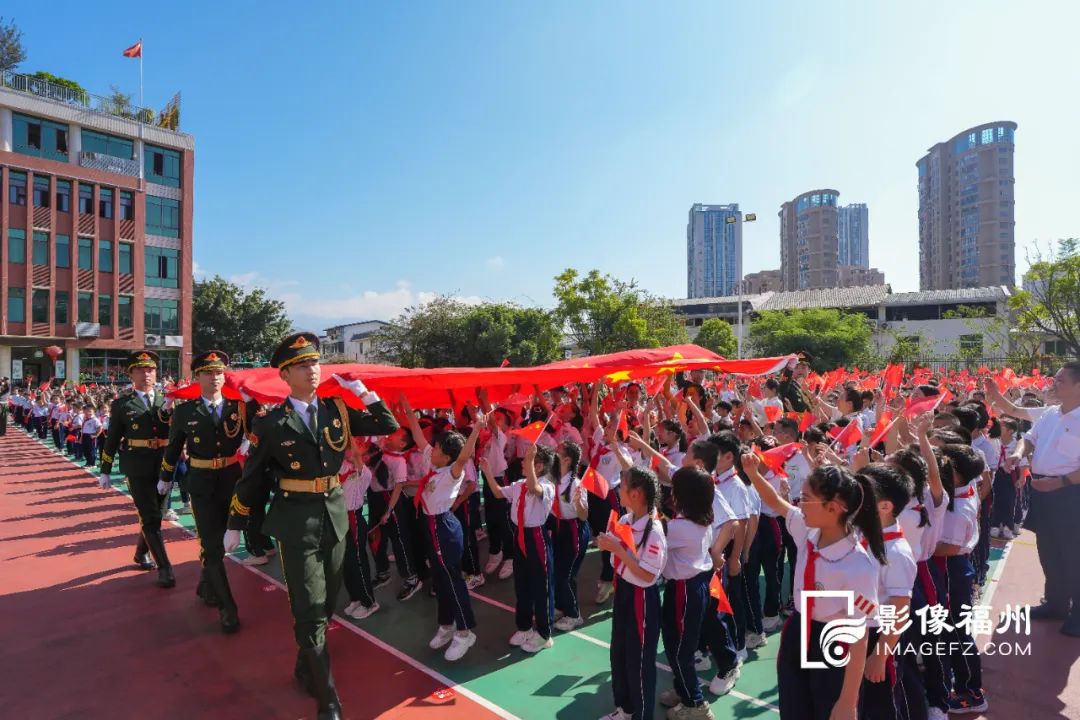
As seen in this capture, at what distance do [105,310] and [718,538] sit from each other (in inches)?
1335

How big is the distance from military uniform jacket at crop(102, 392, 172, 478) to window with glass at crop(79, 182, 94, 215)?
96.1ft

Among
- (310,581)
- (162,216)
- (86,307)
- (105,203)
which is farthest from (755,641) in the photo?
(162,216)

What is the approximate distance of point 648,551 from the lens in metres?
3.25

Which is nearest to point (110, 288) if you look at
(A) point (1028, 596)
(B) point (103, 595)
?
(B) point (103, 595)

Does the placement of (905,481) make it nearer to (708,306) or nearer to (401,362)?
(401,362)

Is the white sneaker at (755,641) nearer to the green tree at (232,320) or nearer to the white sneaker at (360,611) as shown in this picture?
the white sneaker at (360,611)

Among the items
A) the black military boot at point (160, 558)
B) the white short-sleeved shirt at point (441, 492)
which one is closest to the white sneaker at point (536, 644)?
the white short-sleeved shirt at point (441, 492)

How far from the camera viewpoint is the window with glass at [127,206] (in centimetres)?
3016

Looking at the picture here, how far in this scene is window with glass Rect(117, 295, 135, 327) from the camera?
30.2 metres

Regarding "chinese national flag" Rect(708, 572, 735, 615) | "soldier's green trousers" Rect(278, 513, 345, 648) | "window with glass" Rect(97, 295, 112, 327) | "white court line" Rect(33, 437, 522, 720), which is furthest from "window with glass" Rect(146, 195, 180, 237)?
"chinese national flag" Rect(708, 572, 735, 615)

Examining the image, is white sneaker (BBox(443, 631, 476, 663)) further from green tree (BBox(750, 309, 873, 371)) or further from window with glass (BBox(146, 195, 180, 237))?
window with glass (BBox(146, 195, 180, 237))

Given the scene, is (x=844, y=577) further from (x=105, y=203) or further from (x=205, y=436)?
(x=105, y=203)

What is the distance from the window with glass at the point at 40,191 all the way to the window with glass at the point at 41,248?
4.29 ft

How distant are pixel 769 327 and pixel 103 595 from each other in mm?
29934
